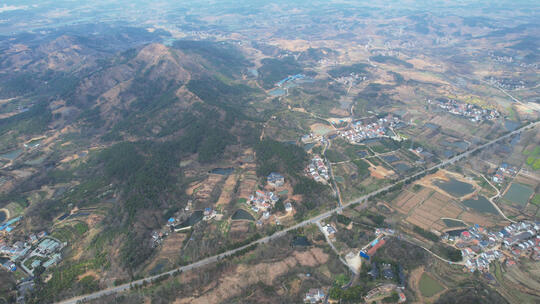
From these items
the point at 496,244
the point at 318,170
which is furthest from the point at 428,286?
the point at 318,170

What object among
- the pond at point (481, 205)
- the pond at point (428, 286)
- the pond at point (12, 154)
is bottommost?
the pond at point (12, 154)

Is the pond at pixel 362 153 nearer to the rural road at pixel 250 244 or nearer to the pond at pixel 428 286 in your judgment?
the rural road at pixel 250 244

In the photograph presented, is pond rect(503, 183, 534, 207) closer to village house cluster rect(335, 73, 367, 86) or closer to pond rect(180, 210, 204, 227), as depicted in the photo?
pond rect(180, 210, 204, 227)

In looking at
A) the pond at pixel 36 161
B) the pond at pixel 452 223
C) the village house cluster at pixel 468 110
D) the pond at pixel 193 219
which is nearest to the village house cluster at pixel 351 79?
the village house cluster at pixel 468 110

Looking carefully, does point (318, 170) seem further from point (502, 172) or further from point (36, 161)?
point (36, 161)

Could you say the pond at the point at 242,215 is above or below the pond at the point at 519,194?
below

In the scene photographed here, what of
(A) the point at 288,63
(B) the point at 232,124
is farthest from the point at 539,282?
(A) the point at 288,63

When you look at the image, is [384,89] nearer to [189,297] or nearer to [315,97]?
[315,97]
